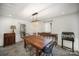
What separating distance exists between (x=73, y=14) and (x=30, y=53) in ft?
4.48

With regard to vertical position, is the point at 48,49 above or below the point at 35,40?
below

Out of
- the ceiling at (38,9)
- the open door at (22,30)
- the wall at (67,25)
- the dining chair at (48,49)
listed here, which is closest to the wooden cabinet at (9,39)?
the open door at (22,30)

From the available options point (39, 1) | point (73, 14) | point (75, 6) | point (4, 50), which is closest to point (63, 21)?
point (73, 14)

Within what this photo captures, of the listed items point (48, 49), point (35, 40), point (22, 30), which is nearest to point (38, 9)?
point (22, 30)

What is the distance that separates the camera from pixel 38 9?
1.89 meters

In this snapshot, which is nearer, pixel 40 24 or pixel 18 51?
pixel 18 51

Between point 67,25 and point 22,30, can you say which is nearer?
point 67,25

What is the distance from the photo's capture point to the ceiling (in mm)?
1833

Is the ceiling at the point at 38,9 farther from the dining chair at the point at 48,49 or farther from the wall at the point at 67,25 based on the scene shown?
the dining chair at the point at 48,49

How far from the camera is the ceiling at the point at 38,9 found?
1833 mm

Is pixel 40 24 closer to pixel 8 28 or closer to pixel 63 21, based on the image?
pixel 63 21

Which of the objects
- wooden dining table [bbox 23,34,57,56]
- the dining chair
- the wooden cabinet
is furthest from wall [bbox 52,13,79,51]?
the wooden cabinet

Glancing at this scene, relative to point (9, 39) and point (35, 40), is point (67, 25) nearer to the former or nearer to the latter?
point (35, 40)

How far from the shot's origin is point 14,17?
191 cm
